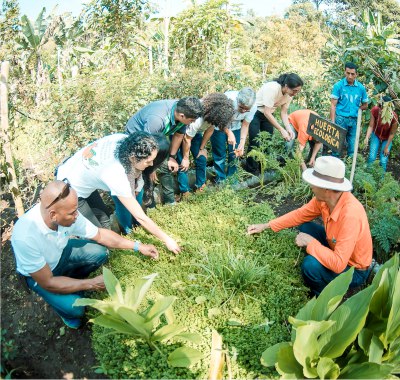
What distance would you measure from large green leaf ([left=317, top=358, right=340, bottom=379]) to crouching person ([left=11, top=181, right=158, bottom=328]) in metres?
1.68

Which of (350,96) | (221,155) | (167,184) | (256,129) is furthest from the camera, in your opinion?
(350,96)

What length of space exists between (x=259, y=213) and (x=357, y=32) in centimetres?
493

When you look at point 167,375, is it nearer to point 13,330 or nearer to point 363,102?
point 13,330

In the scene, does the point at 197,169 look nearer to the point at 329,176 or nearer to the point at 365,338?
the point at 329,176

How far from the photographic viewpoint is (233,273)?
3.21 m

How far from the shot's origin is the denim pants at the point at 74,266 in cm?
289

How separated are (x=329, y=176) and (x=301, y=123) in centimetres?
239

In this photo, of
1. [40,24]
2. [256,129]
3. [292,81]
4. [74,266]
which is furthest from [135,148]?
[40,24]

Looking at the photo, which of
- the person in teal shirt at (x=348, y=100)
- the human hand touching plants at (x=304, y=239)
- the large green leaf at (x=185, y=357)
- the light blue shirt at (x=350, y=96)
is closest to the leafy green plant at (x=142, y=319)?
the large green leaf at (x=185, y=357)

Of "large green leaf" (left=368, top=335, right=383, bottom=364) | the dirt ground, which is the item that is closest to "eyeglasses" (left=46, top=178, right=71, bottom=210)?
the dirt ground

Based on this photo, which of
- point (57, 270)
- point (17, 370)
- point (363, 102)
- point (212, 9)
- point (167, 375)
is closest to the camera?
point (167, 375)

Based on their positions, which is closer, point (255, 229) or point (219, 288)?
point (219, 288)

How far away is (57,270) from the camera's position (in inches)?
123

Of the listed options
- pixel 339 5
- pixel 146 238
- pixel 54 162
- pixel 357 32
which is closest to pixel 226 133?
pixel 146 238
